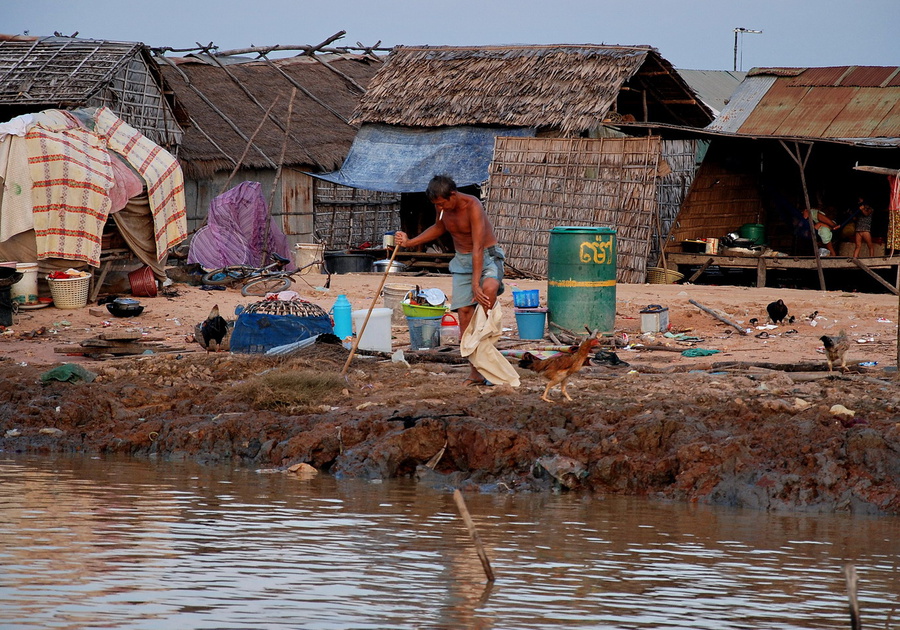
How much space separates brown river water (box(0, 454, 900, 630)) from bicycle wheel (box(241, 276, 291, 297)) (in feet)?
29.4

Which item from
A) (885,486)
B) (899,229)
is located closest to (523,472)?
(885,486)

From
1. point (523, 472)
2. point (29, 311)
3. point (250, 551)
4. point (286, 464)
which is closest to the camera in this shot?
point (250, 551)

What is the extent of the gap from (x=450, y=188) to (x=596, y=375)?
7.14 feet

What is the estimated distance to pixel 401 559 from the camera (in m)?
5.31

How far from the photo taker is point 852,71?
1880 cm

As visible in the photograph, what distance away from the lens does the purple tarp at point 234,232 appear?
1944cm

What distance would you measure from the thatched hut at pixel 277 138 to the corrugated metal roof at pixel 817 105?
7.39m

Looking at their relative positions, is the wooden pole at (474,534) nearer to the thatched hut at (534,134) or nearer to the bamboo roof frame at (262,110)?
the thatched hut at (534,134)

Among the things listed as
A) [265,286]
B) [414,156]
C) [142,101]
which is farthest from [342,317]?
[414,156]

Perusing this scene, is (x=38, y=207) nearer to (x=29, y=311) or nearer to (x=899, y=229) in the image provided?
(x=29, y=311)

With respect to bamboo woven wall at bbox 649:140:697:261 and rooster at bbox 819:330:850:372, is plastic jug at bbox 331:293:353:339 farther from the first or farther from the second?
bamboo woven wall at bbox 649:140:697:261

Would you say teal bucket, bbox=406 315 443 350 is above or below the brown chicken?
above

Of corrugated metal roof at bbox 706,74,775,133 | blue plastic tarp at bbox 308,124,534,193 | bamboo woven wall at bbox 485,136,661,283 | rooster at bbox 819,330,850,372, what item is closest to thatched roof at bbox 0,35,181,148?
blue plastic tarp at bbox 308,124,534,193

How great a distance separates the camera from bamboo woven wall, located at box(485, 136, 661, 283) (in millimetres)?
17547
